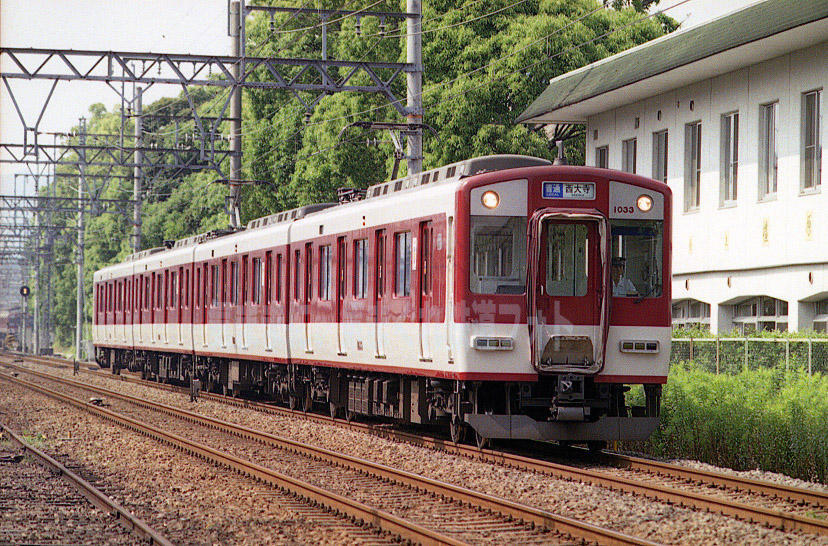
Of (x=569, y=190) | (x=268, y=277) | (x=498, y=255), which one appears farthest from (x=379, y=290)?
(x=268, y=277)

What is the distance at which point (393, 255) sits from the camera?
59.5 feet

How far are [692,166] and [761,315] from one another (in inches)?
156

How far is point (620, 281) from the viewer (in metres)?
15.9

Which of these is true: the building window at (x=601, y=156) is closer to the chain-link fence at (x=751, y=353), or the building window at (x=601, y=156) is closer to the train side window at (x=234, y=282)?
the train side window at (x=234, y=282)

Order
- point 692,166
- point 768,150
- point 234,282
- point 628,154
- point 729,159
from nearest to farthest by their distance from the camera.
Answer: point 768,150, point 729,159, point 692,166, point 234,282, point 628,154

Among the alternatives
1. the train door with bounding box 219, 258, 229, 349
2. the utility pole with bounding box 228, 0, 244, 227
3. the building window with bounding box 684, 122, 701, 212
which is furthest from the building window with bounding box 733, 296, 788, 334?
the utility pole with bounding box 228, 0, 244, 227

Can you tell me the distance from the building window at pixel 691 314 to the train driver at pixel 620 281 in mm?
10041

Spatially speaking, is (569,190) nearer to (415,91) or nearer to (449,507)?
(449,507)

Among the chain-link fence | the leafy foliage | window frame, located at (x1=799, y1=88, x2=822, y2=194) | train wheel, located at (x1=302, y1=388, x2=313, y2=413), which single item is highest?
the leafy foliage

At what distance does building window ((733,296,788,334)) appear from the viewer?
23531 millimetres

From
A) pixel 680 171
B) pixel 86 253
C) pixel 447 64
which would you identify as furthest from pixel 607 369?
pixel 86 253

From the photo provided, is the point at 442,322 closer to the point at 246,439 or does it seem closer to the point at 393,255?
the point at 393,255

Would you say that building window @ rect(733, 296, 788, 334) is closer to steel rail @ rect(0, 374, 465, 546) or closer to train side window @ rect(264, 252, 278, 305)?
train side window @ rect(264, 252, 278, 305)

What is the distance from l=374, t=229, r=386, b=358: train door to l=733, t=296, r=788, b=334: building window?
750 cm
